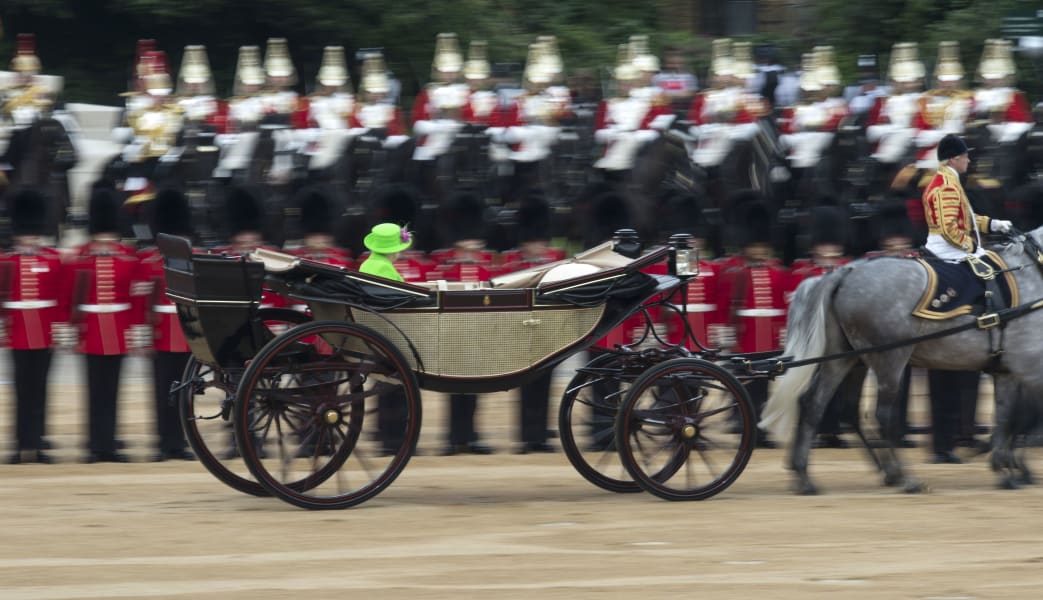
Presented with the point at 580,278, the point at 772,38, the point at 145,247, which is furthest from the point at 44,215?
the point at 772,38

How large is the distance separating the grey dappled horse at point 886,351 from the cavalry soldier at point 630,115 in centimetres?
460

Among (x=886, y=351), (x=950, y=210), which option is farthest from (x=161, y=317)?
(x=950, y=210)

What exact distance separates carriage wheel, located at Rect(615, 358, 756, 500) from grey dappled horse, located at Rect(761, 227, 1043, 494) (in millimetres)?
429

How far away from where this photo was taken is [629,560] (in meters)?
6.67

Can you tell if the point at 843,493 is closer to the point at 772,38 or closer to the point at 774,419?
the point at 774,419

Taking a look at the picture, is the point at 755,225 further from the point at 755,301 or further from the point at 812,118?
the point at 812,118

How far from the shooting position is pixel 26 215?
926 centimetres

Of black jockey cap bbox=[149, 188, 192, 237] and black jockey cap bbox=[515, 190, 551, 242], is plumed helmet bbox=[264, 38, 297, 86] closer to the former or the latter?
black jockey cap bbox=[515, 190, 551, 242]

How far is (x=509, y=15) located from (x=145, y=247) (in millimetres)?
11476

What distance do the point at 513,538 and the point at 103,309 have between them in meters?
2.90

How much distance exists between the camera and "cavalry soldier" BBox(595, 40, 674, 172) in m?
13.0

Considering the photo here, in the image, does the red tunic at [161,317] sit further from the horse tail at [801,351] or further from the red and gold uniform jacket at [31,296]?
the horse tail at [801,351]

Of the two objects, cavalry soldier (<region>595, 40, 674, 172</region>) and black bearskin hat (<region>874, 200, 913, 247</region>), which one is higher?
cavalry soldier (<region>595, 40, 674, 172</region>)

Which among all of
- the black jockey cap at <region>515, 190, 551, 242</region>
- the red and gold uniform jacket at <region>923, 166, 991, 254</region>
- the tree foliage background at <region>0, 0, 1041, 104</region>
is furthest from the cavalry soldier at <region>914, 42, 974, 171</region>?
the tree foliage background at <region>0, 0, 1041, 104</region>
